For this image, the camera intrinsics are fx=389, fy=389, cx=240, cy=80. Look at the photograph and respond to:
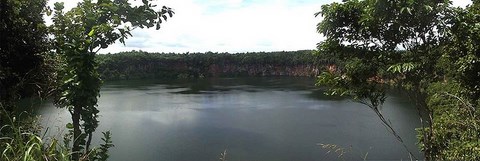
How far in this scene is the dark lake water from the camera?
15.5 meters

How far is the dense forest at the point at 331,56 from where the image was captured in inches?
126

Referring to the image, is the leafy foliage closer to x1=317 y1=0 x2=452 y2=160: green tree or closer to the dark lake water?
x1=317 y1=0 x2=452 y2=160: green tree

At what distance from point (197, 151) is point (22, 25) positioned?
12013 mm

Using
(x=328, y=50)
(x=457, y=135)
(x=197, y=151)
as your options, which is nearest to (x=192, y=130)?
Result: (x=197, y=151)

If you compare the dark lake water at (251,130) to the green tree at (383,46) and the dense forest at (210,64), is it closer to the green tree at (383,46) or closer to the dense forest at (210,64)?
the green tree at (383,46)

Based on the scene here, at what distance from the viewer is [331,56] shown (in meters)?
4.73

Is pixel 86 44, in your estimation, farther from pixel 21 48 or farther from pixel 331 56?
pixel 331 56

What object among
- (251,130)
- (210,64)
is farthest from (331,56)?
(210,64)

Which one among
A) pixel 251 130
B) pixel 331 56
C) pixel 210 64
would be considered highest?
pixel 331 56

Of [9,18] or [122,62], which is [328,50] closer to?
[9,18]

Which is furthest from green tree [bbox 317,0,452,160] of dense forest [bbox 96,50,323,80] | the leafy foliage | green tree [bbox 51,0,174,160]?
dense forest [bbox 96,50,323,80]

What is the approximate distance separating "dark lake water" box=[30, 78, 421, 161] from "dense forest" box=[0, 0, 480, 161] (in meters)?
5.97

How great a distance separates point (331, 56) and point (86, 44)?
2.83 m

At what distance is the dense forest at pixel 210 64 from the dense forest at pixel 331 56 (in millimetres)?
66187
